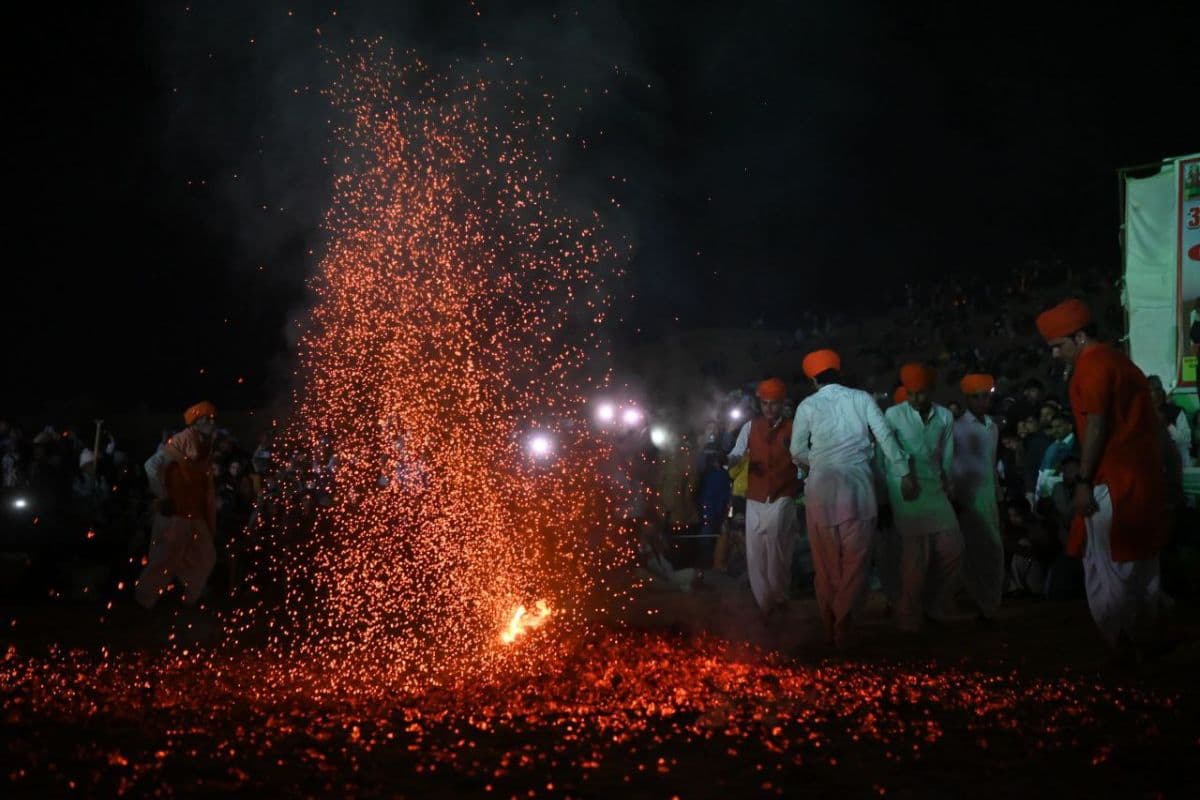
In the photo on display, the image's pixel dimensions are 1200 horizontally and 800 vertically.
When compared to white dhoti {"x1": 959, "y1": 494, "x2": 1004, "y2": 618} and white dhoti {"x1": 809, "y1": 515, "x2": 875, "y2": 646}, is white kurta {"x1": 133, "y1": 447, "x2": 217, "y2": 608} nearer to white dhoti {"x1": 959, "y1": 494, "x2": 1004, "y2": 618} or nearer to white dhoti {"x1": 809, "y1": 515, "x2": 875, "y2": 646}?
white dhoti {"x1": 809, "y1": 515, "x2": 875, "y2": 646}

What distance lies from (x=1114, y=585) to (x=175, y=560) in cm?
731

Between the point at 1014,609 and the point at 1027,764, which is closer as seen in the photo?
the point at 1027,764

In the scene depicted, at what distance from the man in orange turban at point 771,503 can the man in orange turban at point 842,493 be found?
1221 mm

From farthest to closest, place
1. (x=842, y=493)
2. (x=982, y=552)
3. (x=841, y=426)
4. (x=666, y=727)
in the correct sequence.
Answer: (x=982, y=552) < (x=841, y=426) < (x=842, y=493) < (x=666, y=727)

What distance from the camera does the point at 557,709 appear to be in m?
5.71

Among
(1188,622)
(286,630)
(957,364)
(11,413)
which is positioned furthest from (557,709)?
(957,364)

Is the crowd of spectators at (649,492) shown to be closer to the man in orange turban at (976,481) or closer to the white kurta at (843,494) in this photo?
the man in orange turban at (976,481)

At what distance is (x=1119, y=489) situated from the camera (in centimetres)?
640

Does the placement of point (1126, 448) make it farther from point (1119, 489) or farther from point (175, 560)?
point (175, 560)

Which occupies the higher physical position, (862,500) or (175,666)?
(862,500)

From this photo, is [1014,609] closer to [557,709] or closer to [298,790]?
[557,709]

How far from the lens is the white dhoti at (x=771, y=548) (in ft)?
30.8

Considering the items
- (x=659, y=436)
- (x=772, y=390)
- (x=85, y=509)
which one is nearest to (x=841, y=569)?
(x=772, y=390)

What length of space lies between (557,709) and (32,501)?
353 inches
